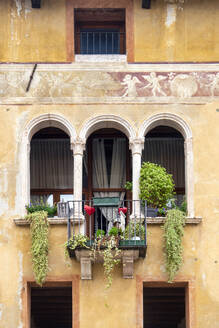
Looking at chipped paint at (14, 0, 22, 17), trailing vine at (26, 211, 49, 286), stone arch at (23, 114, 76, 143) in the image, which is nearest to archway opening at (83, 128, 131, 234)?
stone arch at (23, 114, 76, 143)

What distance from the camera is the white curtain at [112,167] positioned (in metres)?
27.5

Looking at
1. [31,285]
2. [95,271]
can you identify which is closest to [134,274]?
[95,271]

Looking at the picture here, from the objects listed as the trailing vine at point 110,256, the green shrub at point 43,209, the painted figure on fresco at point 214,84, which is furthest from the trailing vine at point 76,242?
the painted figure on fresco at point 214,84

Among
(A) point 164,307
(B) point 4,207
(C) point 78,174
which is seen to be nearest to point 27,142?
(C) point 78,174

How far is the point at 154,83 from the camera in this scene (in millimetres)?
25578

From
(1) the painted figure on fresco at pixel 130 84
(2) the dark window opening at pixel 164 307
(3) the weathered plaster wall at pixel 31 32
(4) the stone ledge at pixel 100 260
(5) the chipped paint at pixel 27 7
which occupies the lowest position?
(2) the dark window opening at pixel 164 307

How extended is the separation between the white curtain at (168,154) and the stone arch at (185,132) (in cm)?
227

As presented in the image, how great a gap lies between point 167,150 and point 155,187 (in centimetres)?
367

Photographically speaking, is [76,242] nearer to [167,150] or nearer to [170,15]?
[167,150]

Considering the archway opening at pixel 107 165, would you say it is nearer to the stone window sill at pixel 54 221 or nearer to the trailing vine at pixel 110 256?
the stone window sill at pixel 54 221

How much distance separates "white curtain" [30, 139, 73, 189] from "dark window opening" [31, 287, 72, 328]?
271 cm

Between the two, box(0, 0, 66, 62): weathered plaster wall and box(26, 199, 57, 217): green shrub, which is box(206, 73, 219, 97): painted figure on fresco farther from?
box(26, 199, 57, 217): green shrub

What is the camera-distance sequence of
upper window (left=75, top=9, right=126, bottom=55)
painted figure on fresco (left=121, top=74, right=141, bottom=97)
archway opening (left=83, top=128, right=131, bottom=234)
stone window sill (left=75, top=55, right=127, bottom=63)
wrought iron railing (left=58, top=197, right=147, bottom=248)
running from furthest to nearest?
1. archway opening (left=83, top=128, right=131, bottom=234)
2. upper window (left=75, top=9, right=126, bottom=55)
3. stone window sill (left=75, top=55, right=127, bottom=63)
4. painted figure on fresco (left=121, top=74, right=141, bottom=97)
5. wrought iron railing (left=58, top=197, right=147, bottom=248)

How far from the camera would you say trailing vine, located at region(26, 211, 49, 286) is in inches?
944
